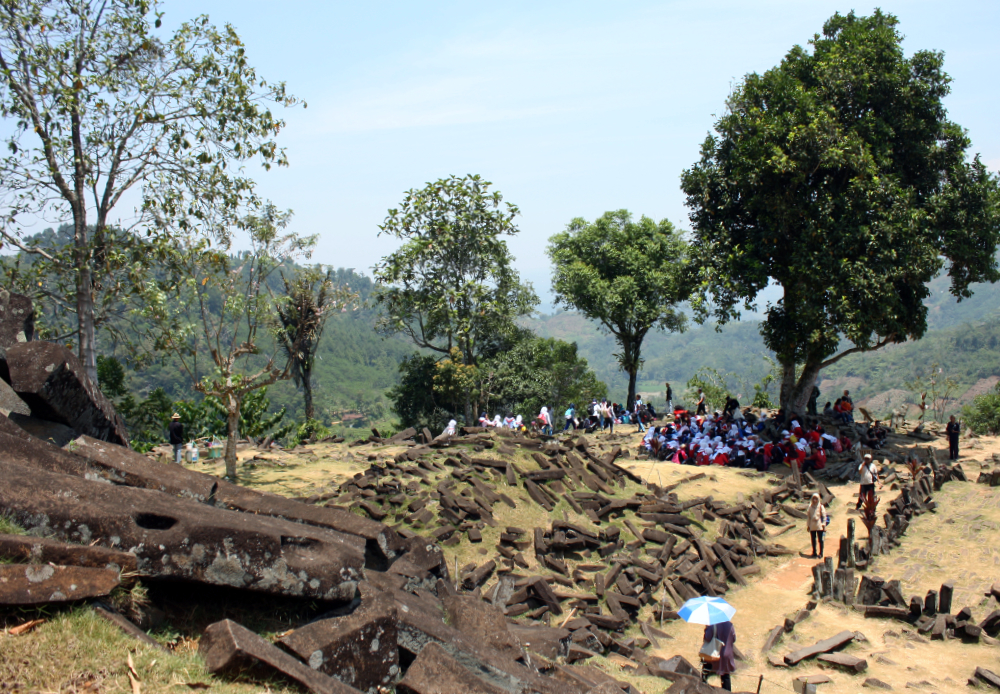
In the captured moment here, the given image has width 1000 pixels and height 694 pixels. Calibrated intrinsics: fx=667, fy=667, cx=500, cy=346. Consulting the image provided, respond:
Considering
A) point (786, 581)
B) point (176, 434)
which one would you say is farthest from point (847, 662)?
point (176, 434)

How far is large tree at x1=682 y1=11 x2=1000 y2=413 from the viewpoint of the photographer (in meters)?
21.8

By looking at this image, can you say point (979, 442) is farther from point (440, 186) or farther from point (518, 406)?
point (440, 186)

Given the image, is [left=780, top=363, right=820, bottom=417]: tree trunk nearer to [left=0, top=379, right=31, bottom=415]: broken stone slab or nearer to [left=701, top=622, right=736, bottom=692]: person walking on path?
[left=701, top=622, right=736, bottom=692]: person walking on path

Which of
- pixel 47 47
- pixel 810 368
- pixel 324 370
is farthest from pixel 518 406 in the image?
pixel 324 370

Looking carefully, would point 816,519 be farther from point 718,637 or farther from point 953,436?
point 953,436

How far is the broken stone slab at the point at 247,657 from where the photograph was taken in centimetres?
470

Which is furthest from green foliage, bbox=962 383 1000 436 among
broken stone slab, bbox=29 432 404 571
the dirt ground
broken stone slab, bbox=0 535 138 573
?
broken stone slab, bbox=0 535 138 573

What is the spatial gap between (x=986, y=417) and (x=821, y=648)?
2880cm

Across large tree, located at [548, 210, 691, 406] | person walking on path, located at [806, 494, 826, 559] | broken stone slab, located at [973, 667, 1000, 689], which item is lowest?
broken stone slab, located at [973, 667, 1000, 689]

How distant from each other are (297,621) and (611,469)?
10.8m

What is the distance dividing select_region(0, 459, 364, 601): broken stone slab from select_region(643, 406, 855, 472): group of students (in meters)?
17.6

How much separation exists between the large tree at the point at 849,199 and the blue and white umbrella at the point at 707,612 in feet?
53.5

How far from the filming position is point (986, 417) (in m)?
31.7

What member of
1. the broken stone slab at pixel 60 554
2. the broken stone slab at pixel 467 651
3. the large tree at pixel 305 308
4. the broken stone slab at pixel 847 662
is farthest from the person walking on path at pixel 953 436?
the broken stone slab at pixel 60 554
